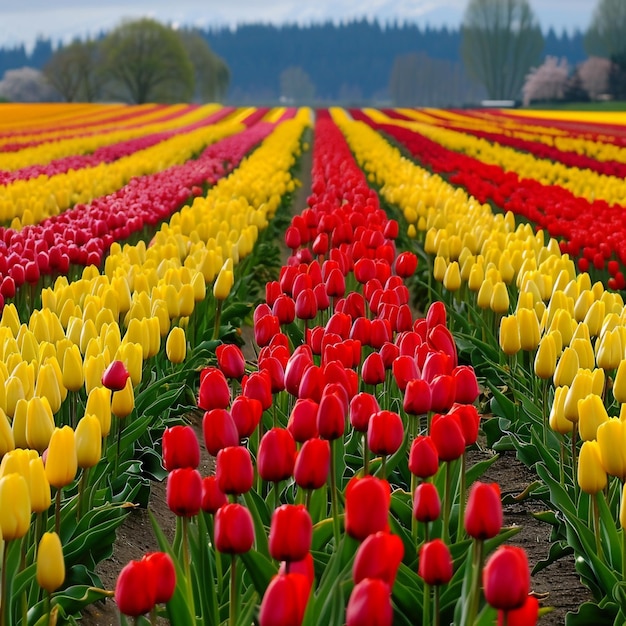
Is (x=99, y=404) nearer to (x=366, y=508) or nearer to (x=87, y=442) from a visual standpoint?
(x=87, y=442)

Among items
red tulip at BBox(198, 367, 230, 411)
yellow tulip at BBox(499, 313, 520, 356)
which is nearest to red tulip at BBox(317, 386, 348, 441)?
red tulip at BBox(198, 367, 230, 411)

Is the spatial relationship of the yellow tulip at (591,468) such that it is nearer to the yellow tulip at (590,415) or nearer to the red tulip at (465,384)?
the yellow tulip at (590,415)

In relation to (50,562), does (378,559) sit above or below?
above

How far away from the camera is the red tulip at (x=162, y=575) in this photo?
5.88 ft

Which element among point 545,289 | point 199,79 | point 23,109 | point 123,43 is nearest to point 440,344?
point 545,289

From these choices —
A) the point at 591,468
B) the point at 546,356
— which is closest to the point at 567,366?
the point at 546,356

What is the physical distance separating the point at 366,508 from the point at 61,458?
871 mm

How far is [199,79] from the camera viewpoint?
93.9 meters

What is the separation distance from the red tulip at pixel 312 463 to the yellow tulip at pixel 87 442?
670 mm

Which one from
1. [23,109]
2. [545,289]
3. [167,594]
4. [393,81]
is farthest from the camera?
[393,81]

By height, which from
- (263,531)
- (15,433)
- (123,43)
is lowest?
(263,531)

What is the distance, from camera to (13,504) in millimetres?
2035

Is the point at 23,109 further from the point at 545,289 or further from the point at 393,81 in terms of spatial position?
the point at 393,81

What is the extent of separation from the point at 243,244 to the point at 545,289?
2302mm
